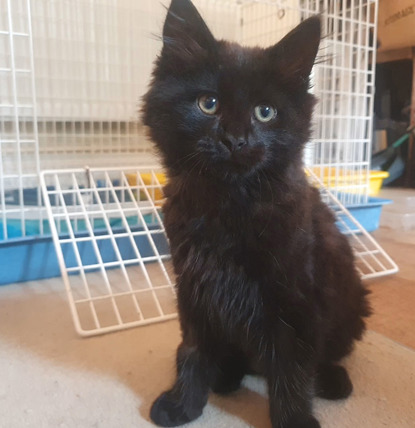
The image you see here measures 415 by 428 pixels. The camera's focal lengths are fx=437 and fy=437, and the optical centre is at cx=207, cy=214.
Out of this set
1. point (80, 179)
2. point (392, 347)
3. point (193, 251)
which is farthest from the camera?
point (80, 179)

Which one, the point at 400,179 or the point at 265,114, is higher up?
the point at 265,114

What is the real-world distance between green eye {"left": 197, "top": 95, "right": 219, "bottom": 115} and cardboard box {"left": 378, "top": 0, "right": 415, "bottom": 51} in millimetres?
2157

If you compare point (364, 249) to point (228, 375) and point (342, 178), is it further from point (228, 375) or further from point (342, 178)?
point (228, 375)

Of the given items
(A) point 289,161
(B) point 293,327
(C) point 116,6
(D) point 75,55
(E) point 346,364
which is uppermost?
(C) point 116,6

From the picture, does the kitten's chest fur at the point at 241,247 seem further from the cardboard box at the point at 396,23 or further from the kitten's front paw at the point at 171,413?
the cardboard box at the point at 396,23

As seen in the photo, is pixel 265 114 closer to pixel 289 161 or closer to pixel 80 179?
pixel 289 161

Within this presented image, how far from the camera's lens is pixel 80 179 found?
1.72 m

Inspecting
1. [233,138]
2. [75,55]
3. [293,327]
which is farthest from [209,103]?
[75,55]

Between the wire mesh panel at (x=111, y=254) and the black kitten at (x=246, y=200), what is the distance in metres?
0.24

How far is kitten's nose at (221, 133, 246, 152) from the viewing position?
0.63m

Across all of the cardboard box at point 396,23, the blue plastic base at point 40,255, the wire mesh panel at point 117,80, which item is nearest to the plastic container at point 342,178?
the wire mesh panel at point 117,80

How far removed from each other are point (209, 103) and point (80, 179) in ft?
3.84

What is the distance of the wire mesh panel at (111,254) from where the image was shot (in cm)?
115

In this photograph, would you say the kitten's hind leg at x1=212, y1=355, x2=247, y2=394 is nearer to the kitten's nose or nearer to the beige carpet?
the beige carpet
